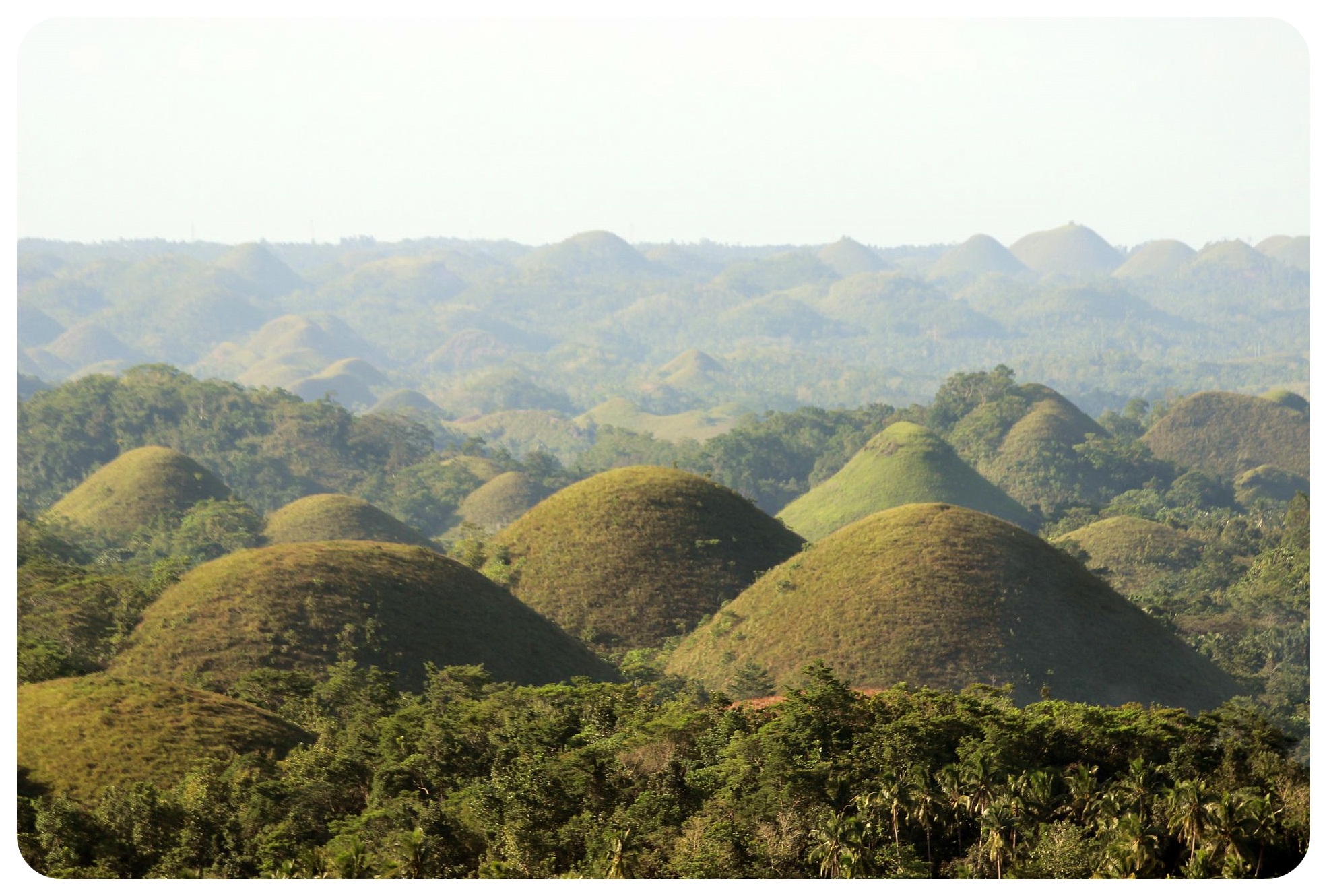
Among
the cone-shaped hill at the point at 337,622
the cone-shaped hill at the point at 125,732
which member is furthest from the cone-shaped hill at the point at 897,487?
the cone-shaped hill at the point at 125,732

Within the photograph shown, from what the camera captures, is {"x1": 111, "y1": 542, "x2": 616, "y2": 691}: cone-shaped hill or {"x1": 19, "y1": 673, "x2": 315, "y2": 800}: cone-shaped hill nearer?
{"x1": 19, "y1": 673, "x2": 315, "y2": 800}: cone-shaped hill

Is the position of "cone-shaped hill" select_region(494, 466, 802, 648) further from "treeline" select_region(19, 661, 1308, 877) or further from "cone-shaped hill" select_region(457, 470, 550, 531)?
"cone-shaped hill" select_region(457, 470, 550, 531)

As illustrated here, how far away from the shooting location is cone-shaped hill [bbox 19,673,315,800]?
31.6m

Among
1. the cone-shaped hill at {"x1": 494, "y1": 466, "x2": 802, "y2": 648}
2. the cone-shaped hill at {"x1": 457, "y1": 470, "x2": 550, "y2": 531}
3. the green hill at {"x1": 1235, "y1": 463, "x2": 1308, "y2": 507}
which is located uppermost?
the cone-shaped hill at {"x1": 494, "y1": 466, "x2": 802, "y2": 648}

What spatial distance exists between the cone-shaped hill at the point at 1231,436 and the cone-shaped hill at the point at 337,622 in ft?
330

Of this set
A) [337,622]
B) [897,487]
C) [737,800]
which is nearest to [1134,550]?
[897,487]

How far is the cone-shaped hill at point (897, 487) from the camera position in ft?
319

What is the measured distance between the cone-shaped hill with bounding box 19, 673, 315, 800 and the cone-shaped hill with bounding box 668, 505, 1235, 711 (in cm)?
2073

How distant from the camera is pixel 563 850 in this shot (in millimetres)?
27375

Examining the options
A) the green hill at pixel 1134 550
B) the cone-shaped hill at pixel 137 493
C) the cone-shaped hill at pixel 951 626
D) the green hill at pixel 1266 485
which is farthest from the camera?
the green hill at pixel 1266 485

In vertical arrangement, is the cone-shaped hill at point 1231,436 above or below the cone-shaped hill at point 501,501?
above

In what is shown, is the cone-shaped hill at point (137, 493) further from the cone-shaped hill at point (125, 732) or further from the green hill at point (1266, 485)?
the green hill at point (1266, 485)

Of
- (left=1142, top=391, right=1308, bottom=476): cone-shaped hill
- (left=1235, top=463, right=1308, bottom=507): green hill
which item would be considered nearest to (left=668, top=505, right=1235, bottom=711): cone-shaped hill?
(left=1235, top=463, right=1308, bottom=507): green hill
